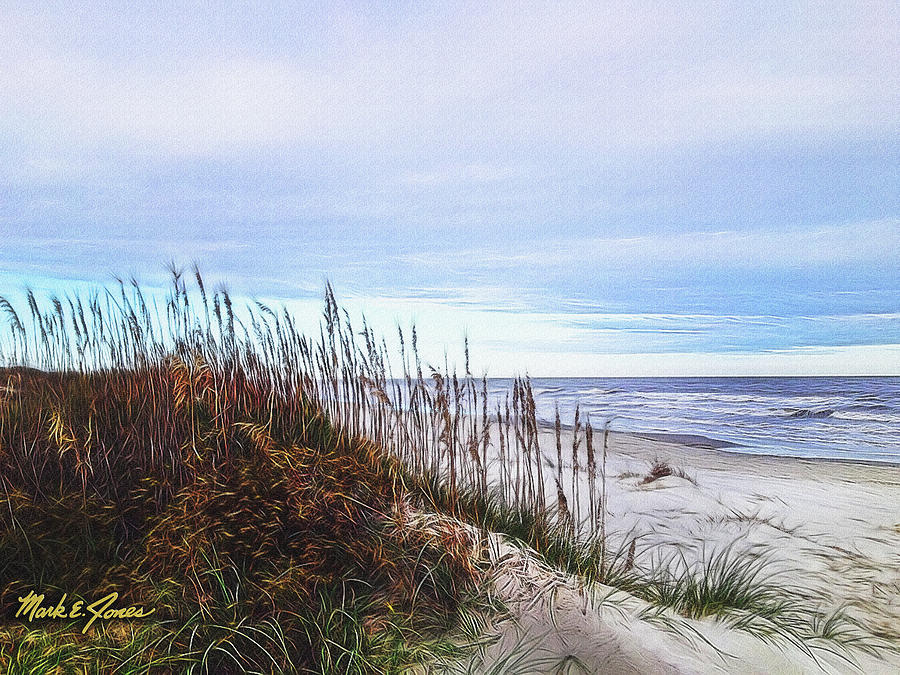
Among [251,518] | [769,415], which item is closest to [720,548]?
[251,518]

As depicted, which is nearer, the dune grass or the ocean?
the dune grass

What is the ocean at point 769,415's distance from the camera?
10.8 meters

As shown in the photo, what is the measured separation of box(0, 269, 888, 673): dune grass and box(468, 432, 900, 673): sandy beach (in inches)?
9.3

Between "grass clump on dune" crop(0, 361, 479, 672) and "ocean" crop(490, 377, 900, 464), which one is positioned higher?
"grass clump on dune" crop(0, 361, 479, 672)

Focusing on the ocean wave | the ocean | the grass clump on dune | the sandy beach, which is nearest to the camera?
the grass clump on dune

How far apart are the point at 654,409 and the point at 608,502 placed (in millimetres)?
12258

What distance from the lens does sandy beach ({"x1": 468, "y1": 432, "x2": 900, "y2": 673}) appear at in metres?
3.08

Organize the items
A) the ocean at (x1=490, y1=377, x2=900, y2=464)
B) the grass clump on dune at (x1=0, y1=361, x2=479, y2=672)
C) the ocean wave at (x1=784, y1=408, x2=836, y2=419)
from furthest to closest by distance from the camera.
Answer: the ocean wave at (x1=784, y1=408, x2=836, y2=419)
the ocean at (x1=490, y1=377, x2=900, y2=464)
the grass clump on dune at (x1=0, y1=361, x2=479, y2=672)

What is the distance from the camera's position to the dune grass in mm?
3008
